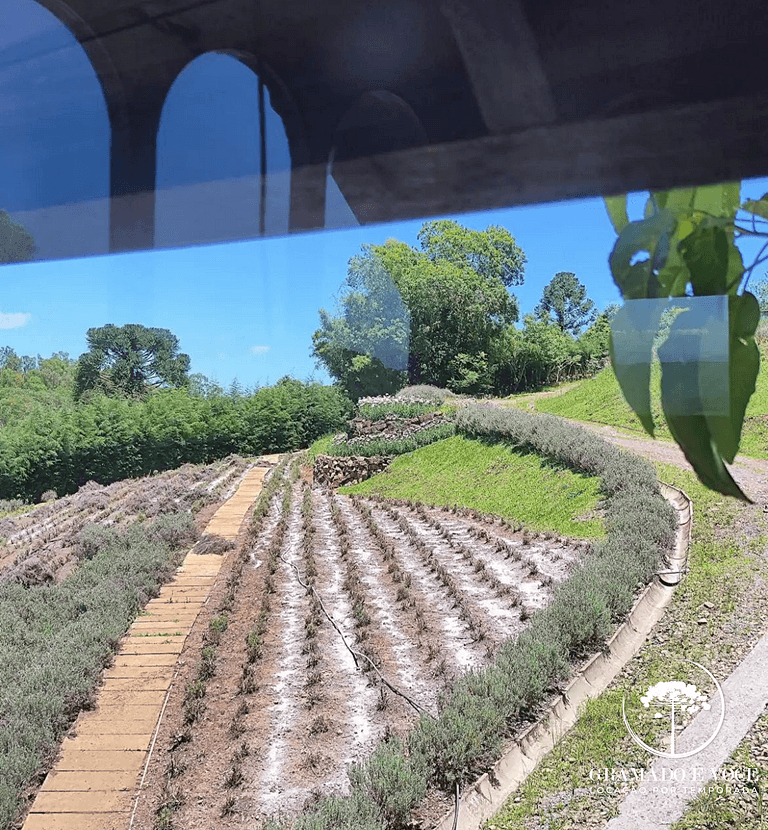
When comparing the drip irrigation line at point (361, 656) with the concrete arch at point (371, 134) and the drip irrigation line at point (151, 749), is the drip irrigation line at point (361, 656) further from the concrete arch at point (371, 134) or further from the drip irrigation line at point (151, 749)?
the concrete arch at point (371, 134)

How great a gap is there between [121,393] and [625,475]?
1.42m

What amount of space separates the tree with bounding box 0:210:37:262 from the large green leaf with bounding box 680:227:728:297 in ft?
1.32

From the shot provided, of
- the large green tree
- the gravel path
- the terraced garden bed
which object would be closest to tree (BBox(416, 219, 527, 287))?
the large green tree

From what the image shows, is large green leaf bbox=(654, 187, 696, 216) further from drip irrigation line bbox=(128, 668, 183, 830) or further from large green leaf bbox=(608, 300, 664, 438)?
drip irrigation line bbox=(128, 668, 183, 830)

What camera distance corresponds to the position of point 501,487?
114 inches

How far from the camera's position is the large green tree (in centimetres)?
57

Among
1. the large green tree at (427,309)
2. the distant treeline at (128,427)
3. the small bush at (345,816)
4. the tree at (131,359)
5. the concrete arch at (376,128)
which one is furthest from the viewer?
the distant treeline at (128,427)

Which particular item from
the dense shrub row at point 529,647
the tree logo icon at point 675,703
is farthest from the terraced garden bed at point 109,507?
the tree logo icon at point 675,703

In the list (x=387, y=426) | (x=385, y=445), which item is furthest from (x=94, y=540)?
(x=385, y=445)

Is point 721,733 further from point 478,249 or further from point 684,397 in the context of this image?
point 684,397

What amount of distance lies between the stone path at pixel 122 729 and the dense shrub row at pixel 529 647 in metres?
0.40

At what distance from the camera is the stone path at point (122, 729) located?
1415mm

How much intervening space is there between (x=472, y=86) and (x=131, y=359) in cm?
95

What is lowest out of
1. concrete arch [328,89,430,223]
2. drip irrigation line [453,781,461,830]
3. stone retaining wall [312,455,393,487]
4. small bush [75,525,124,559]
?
drip irrigation line [453,781,461,830]
